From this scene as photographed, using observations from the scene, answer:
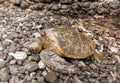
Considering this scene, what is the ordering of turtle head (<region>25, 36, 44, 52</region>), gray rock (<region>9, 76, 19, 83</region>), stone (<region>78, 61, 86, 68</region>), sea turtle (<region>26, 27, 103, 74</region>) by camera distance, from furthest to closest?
1. turtle head (<region>25, 36, 44, 52</region>)
2. stone (<region>78, 61, 86, 68</region>)
3. sea turtle (<region>26, 27, 103, 74</region>)
4. gray rock (<region>9, 76, 19, 83</region>)

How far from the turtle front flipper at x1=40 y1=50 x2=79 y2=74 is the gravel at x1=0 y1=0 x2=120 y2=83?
7cm

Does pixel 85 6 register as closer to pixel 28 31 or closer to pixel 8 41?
pixel 28 31

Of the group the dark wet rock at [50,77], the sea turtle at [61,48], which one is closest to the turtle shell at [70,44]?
the sea turtle at [61,48]

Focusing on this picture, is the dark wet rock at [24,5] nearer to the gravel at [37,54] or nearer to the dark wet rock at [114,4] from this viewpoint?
the gravel at [37,54]

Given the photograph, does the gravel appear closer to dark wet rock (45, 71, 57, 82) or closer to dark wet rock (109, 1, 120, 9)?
dark wet rock (45, 71, 57, 82)

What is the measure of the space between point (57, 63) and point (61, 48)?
0.28 metres

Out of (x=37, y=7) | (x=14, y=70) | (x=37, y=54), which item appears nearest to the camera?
(x=14, y=70)

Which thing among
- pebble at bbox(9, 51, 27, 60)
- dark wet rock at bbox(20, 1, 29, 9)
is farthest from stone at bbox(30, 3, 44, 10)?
pebble at bbox(9, 51, 27, 60)

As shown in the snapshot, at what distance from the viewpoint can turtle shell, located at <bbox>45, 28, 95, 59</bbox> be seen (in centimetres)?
379

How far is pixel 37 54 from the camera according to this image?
3.93 meters

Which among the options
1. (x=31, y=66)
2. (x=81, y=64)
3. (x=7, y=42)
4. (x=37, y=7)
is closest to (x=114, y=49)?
(x=81, y=64)

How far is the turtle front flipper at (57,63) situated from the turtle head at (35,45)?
14cm

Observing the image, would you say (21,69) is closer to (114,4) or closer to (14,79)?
(14,79)

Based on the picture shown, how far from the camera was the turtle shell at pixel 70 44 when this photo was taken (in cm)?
379
